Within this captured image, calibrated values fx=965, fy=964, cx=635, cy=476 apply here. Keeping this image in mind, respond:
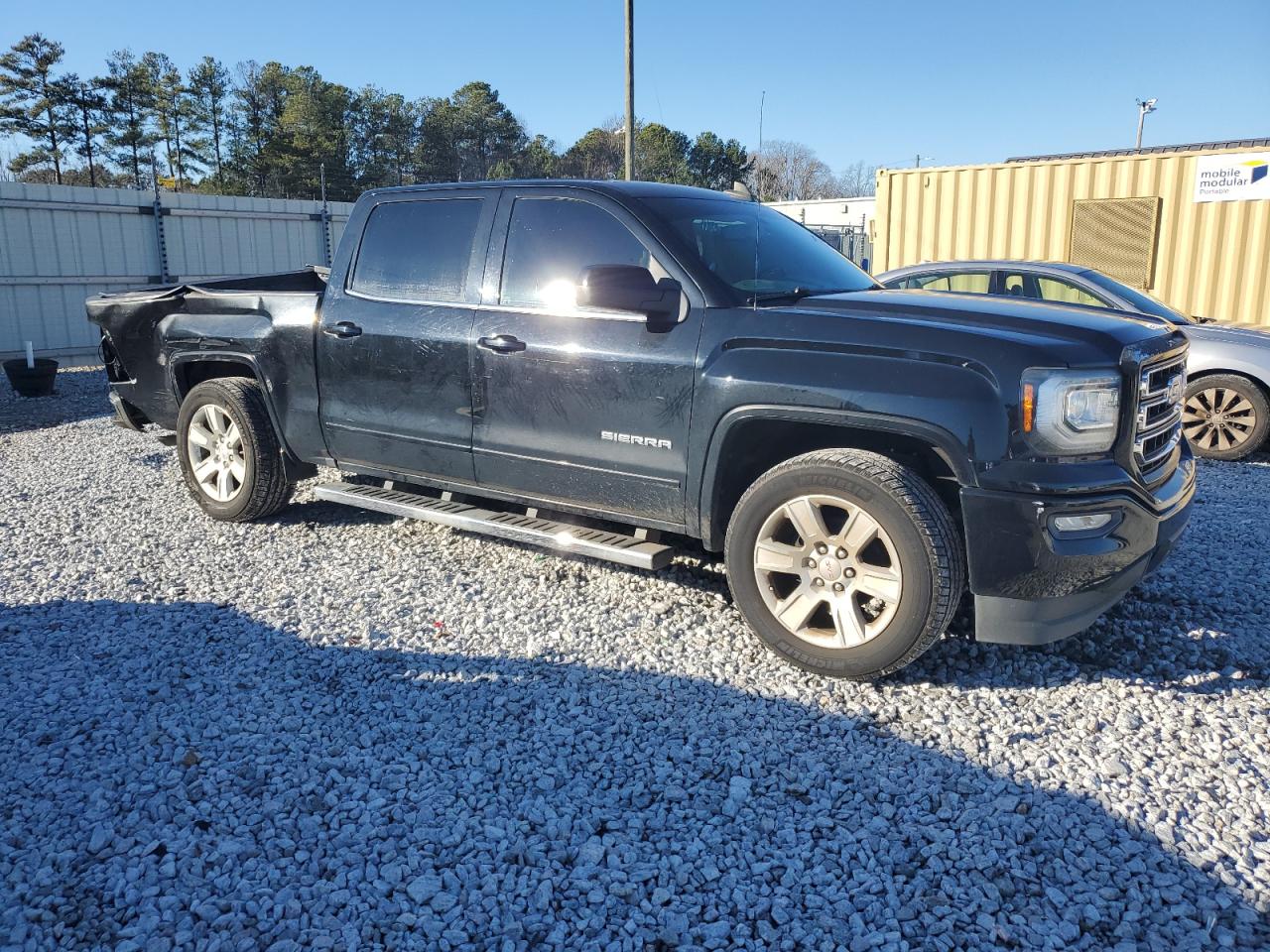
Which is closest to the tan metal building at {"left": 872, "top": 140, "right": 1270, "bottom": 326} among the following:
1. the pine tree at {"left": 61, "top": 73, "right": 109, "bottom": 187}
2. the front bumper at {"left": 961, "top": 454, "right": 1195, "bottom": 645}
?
the front bumper at {"left": 961, "top": 454, "right": 1195, "bottom": 645}

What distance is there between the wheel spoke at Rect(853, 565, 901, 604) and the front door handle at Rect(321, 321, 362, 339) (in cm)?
298

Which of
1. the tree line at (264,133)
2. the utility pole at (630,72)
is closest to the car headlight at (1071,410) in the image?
the utility pole at (630,72)

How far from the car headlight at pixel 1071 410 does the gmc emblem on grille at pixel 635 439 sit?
1486 mm

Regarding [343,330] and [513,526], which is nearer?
[513,526]

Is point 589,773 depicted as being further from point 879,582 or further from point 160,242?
point 160,242

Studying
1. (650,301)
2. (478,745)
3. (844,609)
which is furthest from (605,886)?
(650,301)

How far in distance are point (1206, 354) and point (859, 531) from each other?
6072 mm

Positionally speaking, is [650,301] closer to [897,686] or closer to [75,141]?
[897,686]

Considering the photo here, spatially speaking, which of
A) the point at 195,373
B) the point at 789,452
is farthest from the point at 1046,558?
the point at 195,373

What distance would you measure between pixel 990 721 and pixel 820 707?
616 mm

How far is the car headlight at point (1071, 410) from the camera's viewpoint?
3.40 meters

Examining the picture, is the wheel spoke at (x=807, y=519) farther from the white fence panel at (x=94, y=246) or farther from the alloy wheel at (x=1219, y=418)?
the white fence panel at (x=94, y=246)

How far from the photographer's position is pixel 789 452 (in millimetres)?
4160

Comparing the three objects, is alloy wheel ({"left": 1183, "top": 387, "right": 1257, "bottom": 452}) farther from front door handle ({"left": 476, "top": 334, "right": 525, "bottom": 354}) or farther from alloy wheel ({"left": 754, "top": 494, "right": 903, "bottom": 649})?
front door handle ({"left": 476, "top": 334, "right": 525, "bottom": 354})
